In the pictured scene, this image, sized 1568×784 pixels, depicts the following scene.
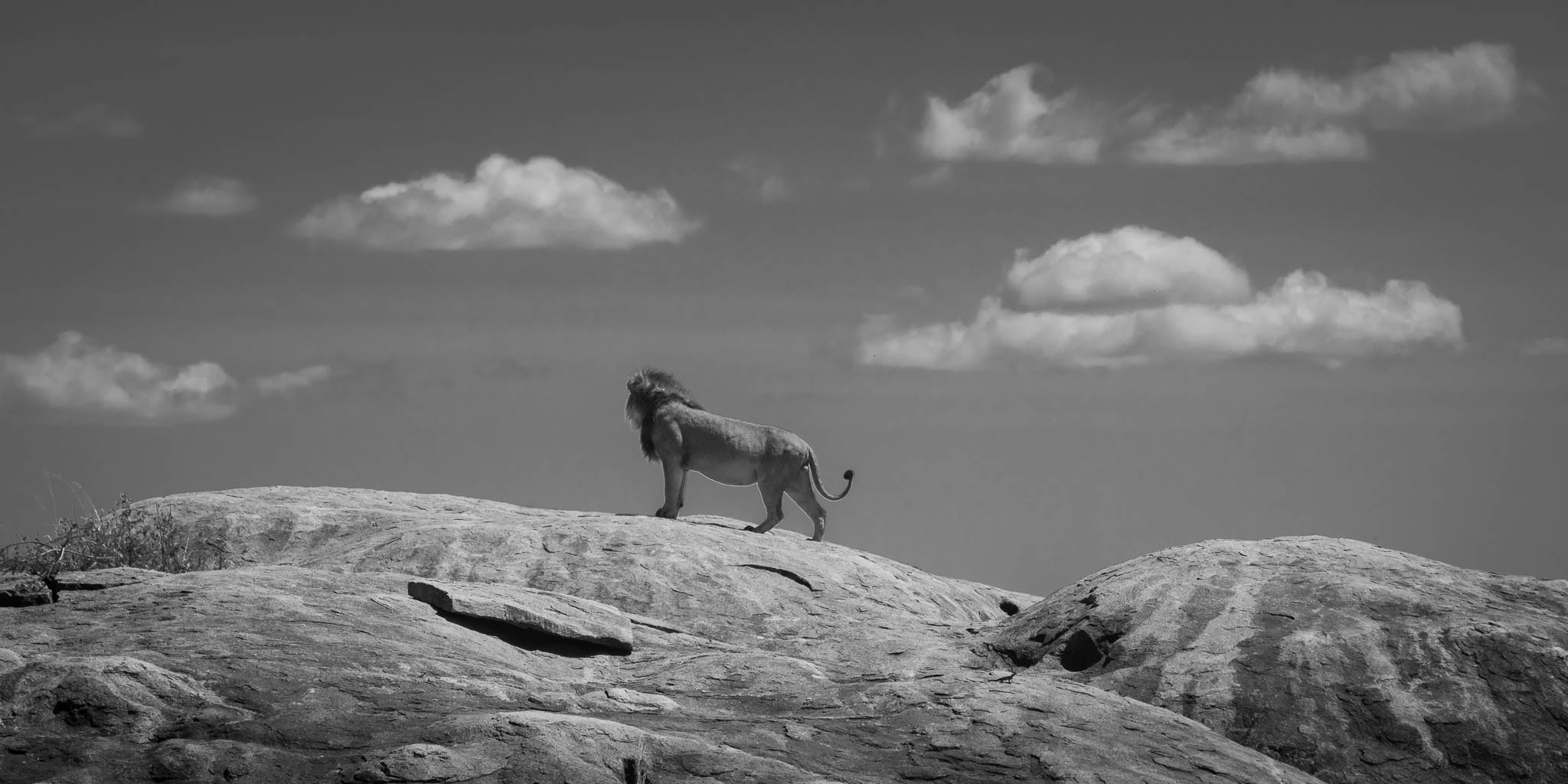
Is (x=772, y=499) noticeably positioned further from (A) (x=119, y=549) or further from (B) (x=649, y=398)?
(A) (x=119, y=549)

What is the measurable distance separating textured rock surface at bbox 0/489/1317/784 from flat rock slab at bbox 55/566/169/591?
18 centimetres

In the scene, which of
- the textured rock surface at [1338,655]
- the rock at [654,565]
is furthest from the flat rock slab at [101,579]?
the textured rock surface at [1338,655]

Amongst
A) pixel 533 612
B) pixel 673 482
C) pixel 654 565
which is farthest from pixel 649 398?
pixel 533 612

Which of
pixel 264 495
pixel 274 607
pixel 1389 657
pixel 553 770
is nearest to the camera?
pixel 553 770

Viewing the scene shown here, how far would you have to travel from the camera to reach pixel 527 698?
1059 cm

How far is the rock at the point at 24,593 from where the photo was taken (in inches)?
471

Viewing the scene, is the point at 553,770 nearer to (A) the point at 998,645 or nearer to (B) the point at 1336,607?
(A) the point at 998,645

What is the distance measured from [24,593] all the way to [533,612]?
14.2ft

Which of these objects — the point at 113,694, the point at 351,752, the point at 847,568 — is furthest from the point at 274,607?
the point at 847,568

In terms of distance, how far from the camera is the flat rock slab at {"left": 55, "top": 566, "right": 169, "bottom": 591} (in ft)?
40.8

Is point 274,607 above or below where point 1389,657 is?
below

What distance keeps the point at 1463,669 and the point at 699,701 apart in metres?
6.99

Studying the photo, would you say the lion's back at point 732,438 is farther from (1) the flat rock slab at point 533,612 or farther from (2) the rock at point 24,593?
(2) the rock at point 24,593

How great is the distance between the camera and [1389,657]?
1279cm
